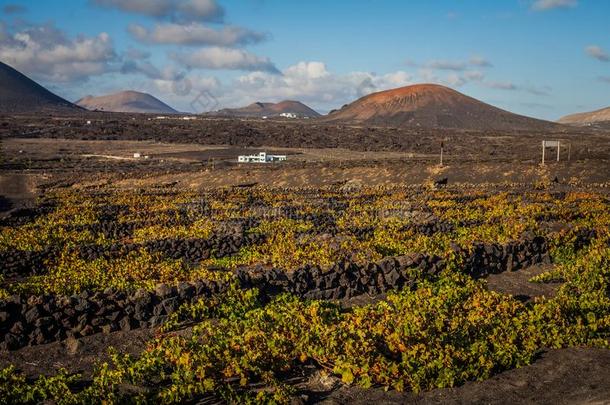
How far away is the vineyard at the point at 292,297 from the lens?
10641 mm

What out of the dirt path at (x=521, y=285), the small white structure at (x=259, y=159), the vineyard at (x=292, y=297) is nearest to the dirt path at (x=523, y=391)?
the vineyard at (x=292, y=297)

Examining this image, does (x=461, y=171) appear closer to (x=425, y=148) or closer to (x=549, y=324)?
(x=549, y=324)

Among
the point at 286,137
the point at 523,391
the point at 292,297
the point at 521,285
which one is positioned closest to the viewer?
the point at 523,391

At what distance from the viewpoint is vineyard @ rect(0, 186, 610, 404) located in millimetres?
10641

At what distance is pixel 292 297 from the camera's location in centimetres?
1552

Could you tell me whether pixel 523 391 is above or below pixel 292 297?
below

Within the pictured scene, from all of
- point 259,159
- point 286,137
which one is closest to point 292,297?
point 259,159

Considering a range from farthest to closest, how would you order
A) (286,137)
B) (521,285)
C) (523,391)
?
(286,137) → (521,285) → (523,391)

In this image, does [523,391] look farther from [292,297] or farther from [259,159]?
[259,159]

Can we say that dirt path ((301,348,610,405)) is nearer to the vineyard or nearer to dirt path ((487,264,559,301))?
the vineyard

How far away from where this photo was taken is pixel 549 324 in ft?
41.4

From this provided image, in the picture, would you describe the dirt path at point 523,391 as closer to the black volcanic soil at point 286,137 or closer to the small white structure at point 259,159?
the small white structure at point 259,159

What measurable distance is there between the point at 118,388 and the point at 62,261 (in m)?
10.9

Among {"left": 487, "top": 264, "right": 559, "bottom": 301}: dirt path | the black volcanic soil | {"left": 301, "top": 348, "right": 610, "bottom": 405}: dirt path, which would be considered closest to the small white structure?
the black volcanic soil
